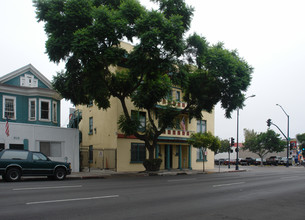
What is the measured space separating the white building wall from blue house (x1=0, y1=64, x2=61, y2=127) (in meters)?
1.17

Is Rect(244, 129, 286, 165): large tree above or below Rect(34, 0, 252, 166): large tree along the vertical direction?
below

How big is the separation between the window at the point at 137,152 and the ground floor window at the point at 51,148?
735 cm

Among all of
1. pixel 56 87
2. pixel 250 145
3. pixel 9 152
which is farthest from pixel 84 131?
pixel 250 145

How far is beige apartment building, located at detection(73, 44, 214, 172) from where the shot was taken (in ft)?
97.4

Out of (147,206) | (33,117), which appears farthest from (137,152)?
(147,206)

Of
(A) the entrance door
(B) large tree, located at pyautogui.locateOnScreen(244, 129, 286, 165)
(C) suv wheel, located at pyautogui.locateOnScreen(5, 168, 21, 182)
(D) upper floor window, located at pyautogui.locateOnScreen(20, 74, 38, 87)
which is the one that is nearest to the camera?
(C) suv wheel, located at pyautogui.locateOnScreen(5, 168, 21, 182)

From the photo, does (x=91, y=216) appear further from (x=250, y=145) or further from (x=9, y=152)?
(x=250, y=145)

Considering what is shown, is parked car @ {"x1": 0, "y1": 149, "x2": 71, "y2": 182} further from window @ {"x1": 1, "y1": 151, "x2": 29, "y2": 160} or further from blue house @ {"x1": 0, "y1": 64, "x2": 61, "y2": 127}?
blue house @ {"x1": 0, "y1": 64, "x2": 61, "y2": 127}

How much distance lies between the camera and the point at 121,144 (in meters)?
29.7

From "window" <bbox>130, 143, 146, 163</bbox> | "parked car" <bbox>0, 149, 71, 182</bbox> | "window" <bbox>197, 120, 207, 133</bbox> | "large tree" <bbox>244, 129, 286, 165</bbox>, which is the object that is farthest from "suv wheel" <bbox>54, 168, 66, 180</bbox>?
"large tree" <bbox>244, 129, 286, 165</bbox>

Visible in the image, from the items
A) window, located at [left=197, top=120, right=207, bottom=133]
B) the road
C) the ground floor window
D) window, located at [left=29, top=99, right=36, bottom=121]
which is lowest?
the road

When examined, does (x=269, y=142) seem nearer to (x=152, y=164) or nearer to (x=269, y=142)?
(x=269, y=142)

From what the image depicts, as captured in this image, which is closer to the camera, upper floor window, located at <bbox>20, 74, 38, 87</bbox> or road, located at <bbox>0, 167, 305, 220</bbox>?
road, located at <bbox>0, 167, 305, 220</bbox>

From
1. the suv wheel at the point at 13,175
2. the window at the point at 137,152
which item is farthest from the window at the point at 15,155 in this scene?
the window at the point at 137,152
